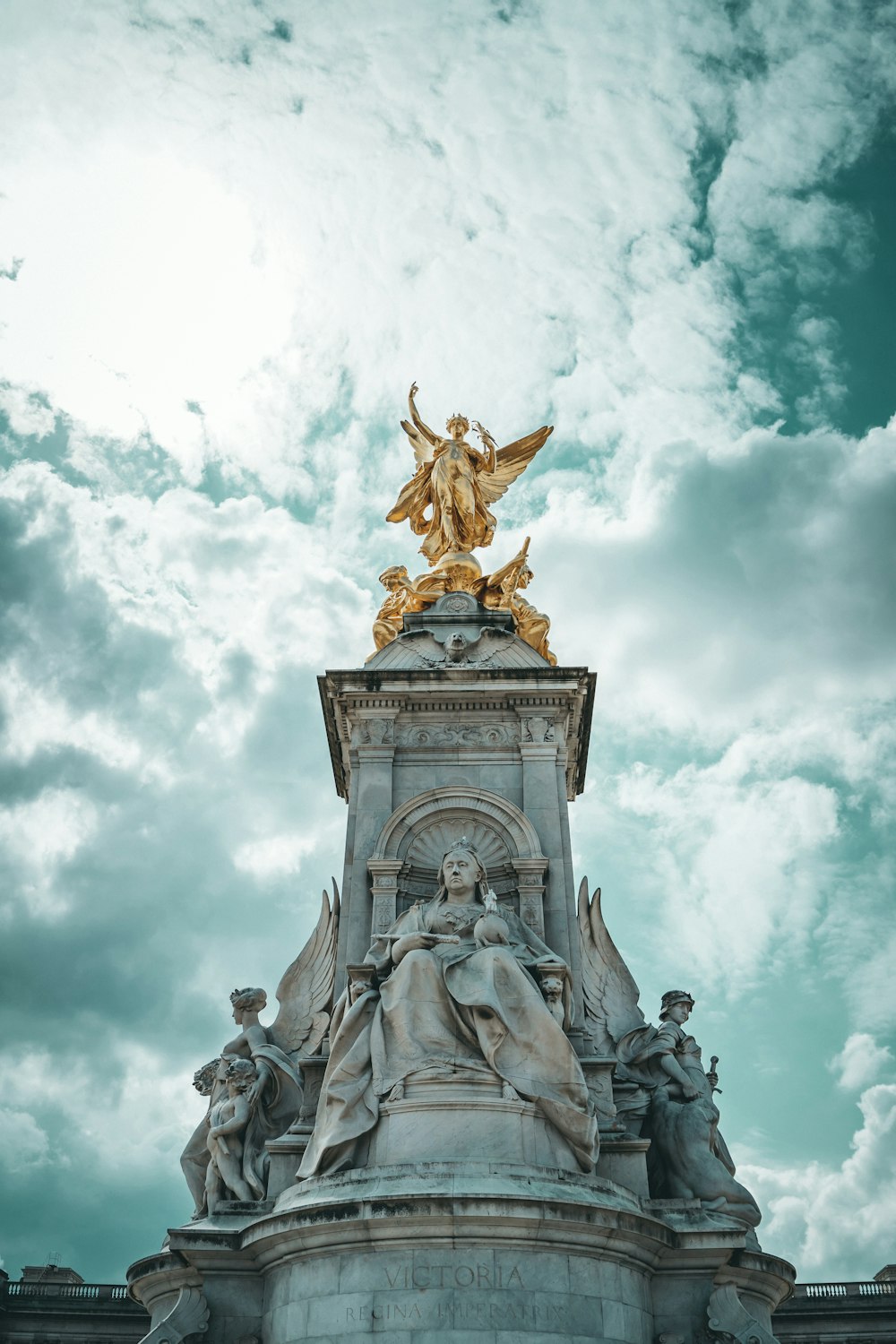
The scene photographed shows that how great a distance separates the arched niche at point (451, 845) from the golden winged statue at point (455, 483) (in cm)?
624

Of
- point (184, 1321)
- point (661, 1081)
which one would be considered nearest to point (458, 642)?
point (661, 1081)

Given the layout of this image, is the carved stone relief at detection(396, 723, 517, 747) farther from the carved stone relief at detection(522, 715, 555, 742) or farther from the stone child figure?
the stone child figure

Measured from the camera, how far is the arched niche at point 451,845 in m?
18.5

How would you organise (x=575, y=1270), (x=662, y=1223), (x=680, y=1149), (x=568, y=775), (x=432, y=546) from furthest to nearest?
1. (x=432, y=546)
2. (x=568, y=775)
3. (x=680, y=1149)
4. (x=662, y=1223)
5. (x=575, y=1270)

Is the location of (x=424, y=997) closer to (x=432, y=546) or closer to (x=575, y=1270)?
(x=575, y=1270)

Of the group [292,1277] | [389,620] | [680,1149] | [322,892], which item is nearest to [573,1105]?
[680,1149]

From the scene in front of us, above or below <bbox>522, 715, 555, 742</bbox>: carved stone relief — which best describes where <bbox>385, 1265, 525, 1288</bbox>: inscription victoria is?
below

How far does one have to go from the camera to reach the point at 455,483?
24.5 meters

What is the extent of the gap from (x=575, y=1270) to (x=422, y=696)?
9.76m

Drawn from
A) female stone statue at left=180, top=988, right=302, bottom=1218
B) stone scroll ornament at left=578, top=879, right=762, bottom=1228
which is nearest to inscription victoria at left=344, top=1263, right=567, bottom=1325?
female stone statue at left=180, top=988, right=302, bottom=1218

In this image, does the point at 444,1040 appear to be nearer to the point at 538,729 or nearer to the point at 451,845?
the point at 451,845

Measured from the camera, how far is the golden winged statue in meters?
24.2

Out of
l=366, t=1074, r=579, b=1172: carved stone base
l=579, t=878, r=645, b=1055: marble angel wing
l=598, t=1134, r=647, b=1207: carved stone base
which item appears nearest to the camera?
l=366, t=1074, r=579, b=1172: carved stone base

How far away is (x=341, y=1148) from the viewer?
47.5ft
